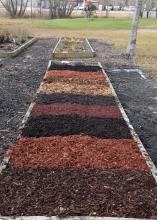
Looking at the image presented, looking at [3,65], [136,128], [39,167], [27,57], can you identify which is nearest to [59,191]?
[39,167]

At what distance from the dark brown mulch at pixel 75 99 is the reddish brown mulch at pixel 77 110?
0.37 m

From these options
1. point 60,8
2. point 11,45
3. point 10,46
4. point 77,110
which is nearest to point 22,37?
point 11,45

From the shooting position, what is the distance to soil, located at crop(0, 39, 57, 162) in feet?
31.0

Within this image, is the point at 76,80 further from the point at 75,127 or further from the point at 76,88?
the point at 75,127

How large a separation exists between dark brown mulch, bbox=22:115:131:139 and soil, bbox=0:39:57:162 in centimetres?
40

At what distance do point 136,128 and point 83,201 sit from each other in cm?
436

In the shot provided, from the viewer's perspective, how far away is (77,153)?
7199 mm

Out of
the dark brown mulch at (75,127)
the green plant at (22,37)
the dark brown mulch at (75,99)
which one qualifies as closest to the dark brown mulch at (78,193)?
the dark brown mulch at (75,127)

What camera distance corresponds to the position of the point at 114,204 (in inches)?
220

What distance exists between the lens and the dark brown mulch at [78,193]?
5.44 m

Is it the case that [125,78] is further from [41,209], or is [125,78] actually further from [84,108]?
[41,209]

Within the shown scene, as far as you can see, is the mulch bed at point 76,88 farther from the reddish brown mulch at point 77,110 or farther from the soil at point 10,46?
the soil at point 10,46

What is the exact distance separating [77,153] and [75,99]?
14.1 ft

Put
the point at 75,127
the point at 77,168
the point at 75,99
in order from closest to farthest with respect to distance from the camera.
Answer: the point at 77,168 → the point at 75,127 → the point at 75,99
